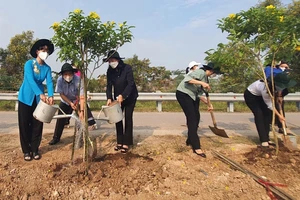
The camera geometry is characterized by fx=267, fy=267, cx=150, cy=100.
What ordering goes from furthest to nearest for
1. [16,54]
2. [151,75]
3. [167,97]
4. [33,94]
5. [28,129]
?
1. [16,54]
2. [151,75]
3. [167,97]
4. [28,129]
5. [33,94]

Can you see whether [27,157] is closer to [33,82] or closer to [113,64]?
[33,82]

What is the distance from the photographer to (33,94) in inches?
154

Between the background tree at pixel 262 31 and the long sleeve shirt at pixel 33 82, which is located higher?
the background tree at pixel 262 31

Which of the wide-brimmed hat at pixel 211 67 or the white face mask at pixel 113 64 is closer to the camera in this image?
the white face mask at pixel 113 64

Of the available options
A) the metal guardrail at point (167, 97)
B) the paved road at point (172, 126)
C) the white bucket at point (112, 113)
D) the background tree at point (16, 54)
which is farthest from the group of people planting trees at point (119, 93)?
the background tree at point (16, 54)

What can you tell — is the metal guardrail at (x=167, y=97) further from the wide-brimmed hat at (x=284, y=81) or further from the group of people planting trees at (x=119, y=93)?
the wide-brimmed hat at (x=284, y=81)

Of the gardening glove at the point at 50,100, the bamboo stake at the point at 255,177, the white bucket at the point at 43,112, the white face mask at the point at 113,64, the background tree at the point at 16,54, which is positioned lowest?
the bamboo stake at the point at 255,177

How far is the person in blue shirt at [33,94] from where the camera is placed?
3.84 meters

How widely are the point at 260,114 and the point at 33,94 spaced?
3.79m

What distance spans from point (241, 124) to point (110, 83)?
14.8 ft

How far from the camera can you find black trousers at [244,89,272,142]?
4.70 m

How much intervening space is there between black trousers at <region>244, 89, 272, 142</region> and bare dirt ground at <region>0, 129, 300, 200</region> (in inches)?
13.0

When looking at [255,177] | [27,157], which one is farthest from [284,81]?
[27,157]

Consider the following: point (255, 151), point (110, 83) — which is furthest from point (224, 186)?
point (110, 83)
